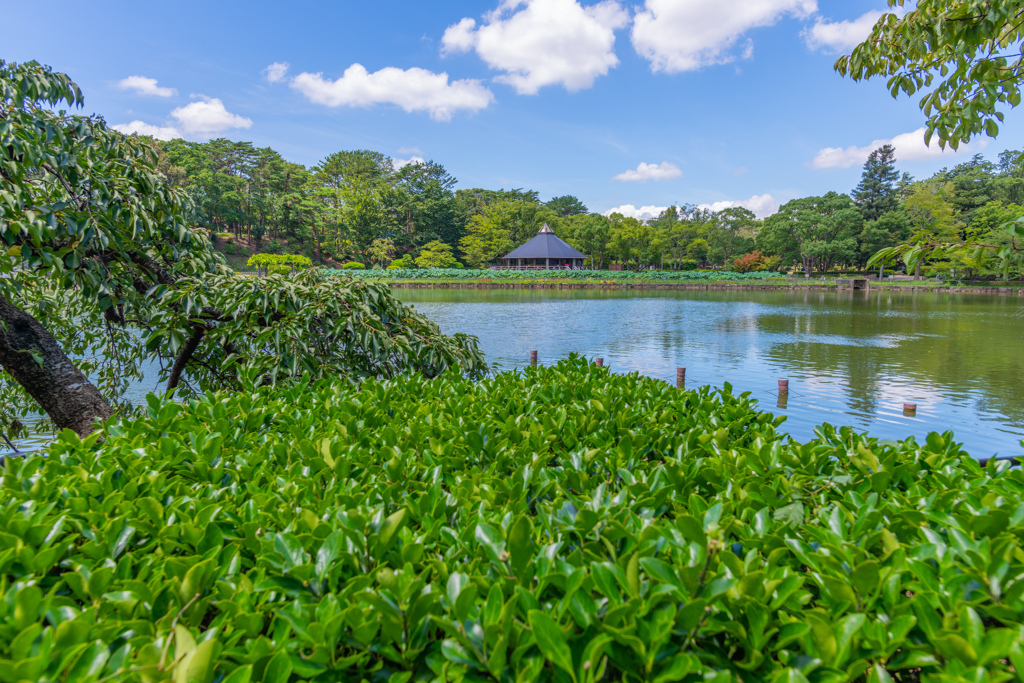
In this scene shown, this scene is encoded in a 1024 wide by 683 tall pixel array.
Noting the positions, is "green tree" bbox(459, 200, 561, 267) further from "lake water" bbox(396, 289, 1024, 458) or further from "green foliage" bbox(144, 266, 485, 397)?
"green foliage" bbox(144, 266, 485, 397)

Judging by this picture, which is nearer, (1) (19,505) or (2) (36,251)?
(1) (19,505)

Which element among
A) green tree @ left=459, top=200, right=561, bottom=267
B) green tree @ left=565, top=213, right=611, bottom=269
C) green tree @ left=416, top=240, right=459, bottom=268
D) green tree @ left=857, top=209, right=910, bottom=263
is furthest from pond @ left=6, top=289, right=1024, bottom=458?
green tree @ left=565, top=213, right=611, bottom=269

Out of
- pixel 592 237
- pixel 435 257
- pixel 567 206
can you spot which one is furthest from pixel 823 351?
pixel 567 206

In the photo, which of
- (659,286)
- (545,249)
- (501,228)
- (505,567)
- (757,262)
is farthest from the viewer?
(501,228)

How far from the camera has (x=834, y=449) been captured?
5.94 feet

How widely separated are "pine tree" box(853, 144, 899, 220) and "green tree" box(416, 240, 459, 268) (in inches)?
1719

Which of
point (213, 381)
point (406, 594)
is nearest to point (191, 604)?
point (406, 594)

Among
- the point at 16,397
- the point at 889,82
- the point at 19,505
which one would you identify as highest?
the point at 889,82

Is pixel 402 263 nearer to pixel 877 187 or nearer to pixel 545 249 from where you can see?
pixel 545 249

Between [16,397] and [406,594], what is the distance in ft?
21.3

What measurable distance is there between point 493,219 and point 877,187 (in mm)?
40982

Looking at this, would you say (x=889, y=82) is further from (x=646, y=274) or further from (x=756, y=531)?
(x=646, y=274)

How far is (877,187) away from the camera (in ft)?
172

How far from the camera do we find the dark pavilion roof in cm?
5238
